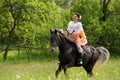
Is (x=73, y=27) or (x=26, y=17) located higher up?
(x=73, y=27)

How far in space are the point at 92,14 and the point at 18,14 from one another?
1132 cm

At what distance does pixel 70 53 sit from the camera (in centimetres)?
1427

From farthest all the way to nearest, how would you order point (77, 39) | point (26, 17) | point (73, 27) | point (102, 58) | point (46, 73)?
point (26, 17)
point (102, 58)
point (46, 73)
point (77, 39)
point (73, 27)

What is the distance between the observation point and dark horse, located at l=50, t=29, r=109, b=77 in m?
13.5

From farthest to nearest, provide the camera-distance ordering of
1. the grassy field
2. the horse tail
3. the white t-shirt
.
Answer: the horse tail
the white t-shirt
the grassy field

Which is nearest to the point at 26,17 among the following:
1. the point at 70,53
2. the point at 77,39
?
the point at 77,39

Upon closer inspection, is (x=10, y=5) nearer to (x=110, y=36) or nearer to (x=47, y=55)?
(x=47, y=55)

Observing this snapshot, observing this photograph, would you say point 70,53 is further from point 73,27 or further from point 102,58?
point 102,58

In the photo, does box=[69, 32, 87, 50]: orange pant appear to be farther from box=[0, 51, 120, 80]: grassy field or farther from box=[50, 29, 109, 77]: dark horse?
box=[0, 51, 120, 80]: grassy field

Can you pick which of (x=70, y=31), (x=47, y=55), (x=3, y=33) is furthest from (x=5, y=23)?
(x=70, y=31)

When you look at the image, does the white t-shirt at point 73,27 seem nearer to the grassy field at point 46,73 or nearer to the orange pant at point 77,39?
the orange pant at point 77,39

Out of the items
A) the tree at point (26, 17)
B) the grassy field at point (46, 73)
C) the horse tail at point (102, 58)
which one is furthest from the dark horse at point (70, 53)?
the tree at point (26, 17)

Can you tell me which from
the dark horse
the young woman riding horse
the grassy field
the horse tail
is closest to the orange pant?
the young woman riding horse

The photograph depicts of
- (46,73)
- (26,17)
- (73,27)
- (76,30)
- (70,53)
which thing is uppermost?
A: (73,27)
